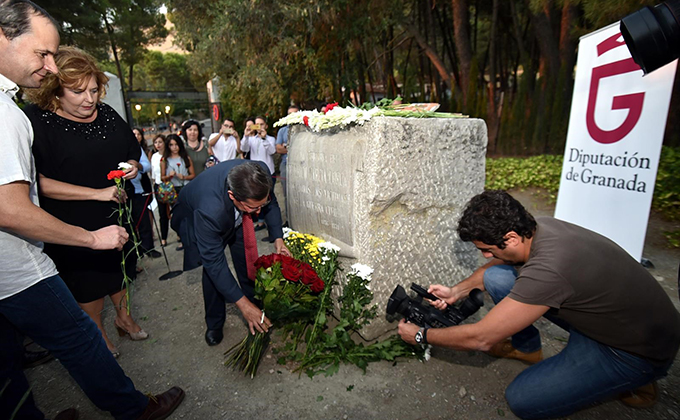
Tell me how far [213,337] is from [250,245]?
74 cm

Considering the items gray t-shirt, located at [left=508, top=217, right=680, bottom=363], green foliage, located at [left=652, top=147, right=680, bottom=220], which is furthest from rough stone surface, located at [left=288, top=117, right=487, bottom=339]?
green foliage, located at [left=652, top=147, right=680, bottom=220]

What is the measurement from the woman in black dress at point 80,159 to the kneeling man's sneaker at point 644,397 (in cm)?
315

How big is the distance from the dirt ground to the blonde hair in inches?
68.8

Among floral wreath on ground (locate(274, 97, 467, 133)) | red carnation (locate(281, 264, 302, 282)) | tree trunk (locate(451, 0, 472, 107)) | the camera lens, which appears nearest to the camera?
the camera lens

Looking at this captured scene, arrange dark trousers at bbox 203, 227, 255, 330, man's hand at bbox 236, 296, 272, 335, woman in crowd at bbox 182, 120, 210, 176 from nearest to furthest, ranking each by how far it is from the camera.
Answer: man's hand at bbox 236, 296, 272, 335 < dark trousers at bbox 203, 227, 255, 330 < woman in crowd at bbox 182, 120, 210, 176

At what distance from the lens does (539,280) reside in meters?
1.65

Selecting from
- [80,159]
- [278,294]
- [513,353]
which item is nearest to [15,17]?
[80,159]

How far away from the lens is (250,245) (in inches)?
107

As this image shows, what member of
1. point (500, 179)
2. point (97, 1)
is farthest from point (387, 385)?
point (97, 1)

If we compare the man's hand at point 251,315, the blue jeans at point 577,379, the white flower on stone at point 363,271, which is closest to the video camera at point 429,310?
the white flower on stone at point 363,271

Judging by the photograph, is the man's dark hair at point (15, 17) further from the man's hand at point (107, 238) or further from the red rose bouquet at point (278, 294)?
the red rose bouquet at point (278, 294)

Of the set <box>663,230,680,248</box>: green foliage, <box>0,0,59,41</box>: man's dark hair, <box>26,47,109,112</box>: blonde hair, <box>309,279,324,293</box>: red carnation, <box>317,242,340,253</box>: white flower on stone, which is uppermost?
<box>0,0,59,41</box>: man's dark hair

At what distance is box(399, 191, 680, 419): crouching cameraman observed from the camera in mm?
1653

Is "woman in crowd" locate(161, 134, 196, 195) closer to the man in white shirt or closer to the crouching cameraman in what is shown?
the man in white shirt
